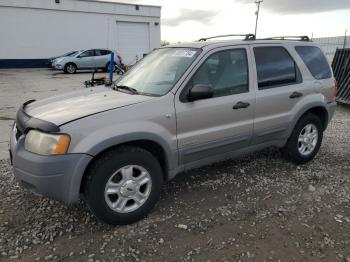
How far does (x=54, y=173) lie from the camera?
295 centimetres

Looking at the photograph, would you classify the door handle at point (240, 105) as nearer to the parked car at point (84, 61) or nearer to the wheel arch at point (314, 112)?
the wheel arch at point (314, 112)

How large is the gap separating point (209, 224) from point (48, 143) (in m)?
1.74

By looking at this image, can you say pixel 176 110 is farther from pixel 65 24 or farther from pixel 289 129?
pixel 65 24

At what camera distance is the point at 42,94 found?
1264 centimetres

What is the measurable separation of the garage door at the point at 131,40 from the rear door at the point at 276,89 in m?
25.2

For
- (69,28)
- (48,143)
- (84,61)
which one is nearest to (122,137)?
(48,143)

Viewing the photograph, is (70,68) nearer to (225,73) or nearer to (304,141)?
(304,141)

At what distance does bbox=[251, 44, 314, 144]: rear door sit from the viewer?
13.9 ft

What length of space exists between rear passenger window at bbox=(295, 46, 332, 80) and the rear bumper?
11.0 feet

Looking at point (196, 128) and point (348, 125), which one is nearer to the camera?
point (196, 128)

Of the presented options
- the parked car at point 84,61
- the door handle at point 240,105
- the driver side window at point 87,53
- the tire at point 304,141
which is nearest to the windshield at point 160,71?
the door handle at point 240,105

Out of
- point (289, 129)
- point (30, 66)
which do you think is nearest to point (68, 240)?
point (289, 129)

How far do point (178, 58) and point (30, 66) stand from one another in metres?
24.9

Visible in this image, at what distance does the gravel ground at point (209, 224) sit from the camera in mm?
3029
